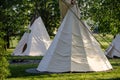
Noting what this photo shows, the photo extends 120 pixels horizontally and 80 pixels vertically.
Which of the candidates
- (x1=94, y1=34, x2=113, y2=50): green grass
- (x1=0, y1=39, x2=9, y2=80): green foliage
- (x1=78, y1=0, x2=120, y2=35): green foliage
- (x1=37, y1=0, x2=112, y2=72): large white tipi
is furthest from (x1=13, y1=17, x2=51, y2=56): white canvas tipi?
(x1=0, y1=39, x2=9, y2=80): green foliage

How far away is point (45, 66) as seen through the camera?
16.4 meters

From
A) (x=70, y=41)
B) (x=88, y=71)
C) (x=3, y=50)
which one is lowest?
(x=88, y=71)

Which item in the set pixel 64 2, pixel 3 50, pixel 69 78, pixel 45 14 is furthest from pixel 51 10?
pixel 3 50

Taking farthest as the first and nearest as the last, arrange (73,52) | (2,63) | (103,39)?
(103,39)
(73,52)
(2,63)

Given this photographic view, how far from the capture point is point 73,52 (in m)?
16.2

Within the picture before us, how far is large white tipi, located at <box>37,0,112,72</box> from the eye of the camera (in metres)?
16.0

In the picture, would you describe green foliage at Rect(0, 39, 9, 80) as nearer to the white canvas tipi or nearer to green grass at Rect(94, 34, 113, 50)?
green grass at Rect(94, 34, 113, 50)

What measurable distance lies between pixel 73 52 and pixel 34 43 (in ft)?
47.4

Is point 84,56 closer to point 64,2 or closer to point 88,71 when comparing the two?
point 88,71

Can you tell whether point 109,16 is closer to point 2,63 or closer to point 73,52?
point 73,52

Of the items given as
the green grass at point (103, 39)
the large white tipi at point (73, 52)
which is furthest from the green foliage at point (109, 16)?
the large white tipi at point (73, 52)

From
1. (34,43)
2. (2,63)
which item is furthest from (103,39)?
(34,43)

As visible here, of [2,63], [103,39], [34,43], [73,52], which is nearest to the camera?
[2,63]

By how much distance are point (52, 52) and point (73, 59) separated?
1.07 meters
